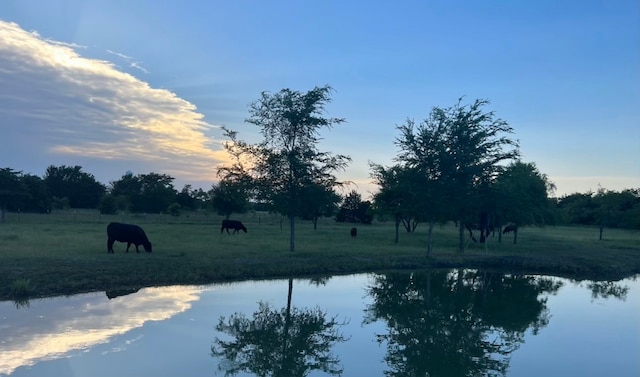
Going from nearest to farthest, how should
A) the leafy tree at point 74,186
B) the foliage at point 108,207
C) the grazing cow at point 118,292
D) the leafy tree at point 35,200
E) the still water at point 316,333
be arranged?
the still water at point 316,333 → the grazing cow at point 118,292 → the leafy tree at point 35,200 → the foliage at point 108,207 → the leafy tree at point 74,186

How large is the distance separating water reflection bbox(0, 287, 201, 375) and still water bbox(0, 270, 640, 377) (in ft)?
0.10

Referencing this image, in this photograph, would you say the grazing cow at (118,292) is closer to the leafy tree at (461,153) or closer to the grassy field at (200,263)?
the grassy field at (200,263)

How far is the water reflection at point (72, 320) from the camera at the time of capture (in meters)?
9.96

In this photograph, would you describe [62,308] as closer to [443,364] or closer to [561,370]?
[443,364]

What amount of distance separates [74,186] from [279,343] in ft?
314

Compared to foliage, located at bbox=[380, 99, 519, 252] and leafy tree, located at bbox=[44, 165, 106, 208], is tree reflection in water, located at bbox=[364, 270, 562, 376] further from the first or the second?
leafy tree, located at bbox=[44, 165, 106, 208]

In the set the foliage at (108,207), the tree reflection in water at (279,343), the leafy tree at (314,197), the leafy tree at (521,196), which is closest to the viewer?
the tree reflection in water at (279,343)

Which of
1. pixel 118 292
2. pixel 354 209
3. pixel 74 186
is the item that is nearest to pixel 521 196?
pixel 118 292

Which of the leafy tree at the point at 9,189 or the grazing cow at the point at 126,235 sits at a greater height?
the leafy tree at the point at 9,189

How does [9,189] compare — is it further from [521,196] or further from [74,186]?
[521,196]

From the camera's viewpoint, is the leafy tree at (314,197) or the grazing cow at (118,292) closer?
the grazing cow at (118,292)

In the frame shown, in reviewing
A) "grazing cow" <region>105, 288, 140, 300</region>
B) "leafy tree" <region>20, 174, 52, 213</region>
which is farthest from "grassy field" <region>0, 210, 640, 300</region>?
"leafy tree" <region>20, 174, 52, 213</region>

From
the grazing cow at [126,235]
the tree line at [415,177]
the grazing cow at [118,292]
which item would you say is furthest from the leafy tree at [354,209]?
the grazing cow at [118,292]

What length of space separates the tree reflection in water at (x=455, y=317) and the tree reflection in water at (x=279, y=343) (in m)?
1.51
